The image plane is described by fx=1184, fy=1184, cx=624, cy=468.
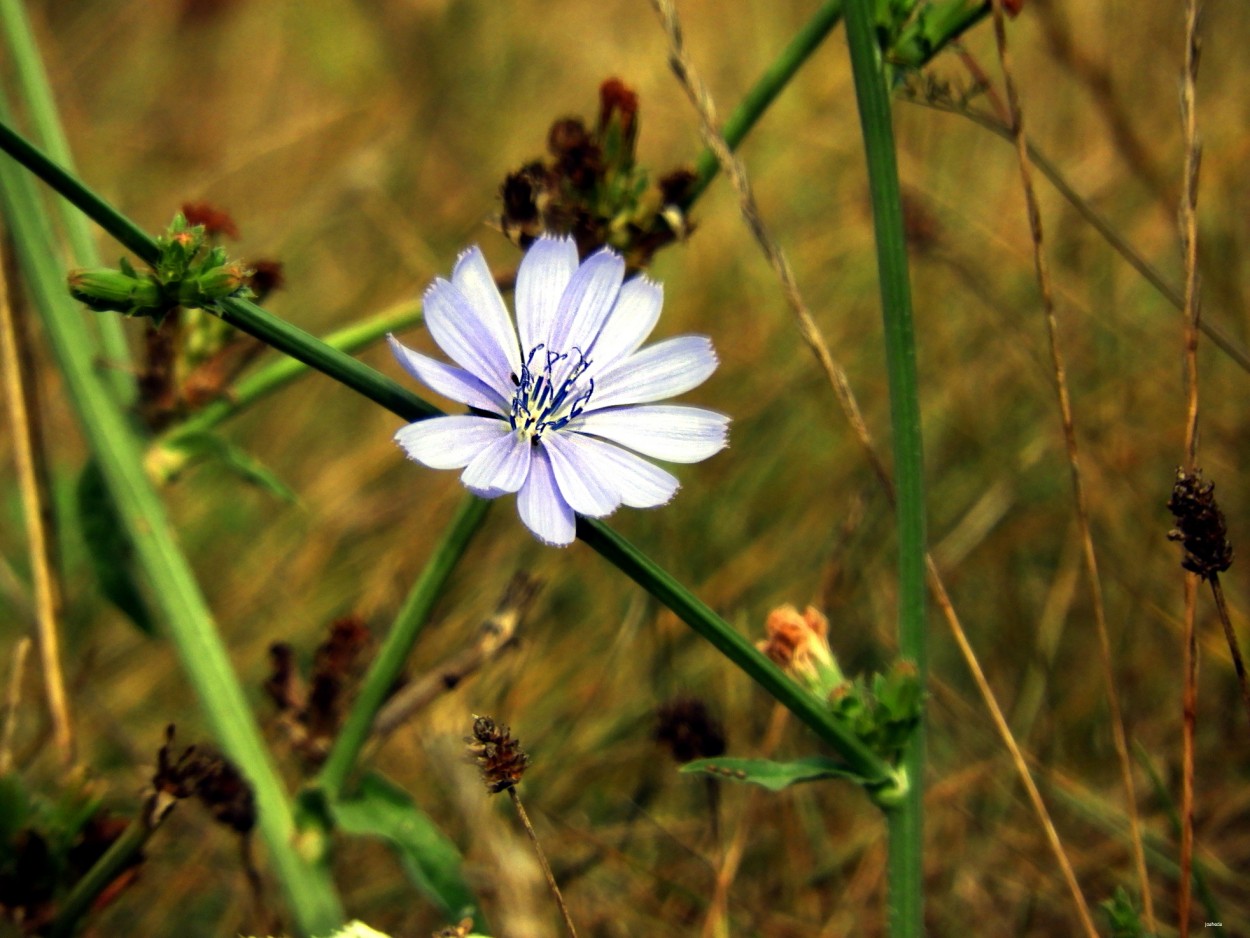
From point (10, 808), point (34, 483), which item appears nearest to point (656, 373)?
point (10, 808)

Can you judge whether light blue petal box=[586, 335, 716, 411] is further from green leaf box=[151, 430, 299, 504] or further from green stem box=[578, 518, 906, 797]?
green leaf box=[151, 430, 299, 504]

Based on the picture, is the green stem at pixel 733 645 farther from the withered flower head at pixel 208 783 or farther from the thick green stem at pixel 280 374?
the thick green stem at pixel 280 374

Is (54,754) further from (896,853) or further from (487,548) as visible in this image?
(896,853)

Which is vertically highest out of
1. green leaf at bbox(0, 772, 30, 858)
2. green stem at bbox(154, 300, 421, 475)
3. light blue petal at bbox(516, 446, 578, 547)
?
green stem at bbox(154, 300, 421, 475)

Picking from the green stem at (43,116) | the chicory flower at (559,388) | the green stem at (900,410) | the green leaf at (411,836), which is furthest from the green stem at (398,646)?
the green stem at (43,116)

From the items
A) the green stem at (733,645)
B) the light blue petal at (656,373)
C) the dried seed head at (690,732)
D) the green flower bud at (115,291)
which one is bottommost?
the green stem at (733,645)

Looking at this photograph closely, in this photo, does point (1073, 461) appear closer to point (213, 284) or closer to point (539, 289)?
point (539, 289)

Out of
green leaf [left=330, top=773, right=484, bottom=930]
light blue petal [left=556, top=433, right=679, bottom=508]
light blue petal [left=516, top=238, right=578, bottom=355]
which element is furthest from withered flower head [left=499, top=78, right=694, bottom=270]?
green leaf [left=330, top=773, right=484, bottom=930]
